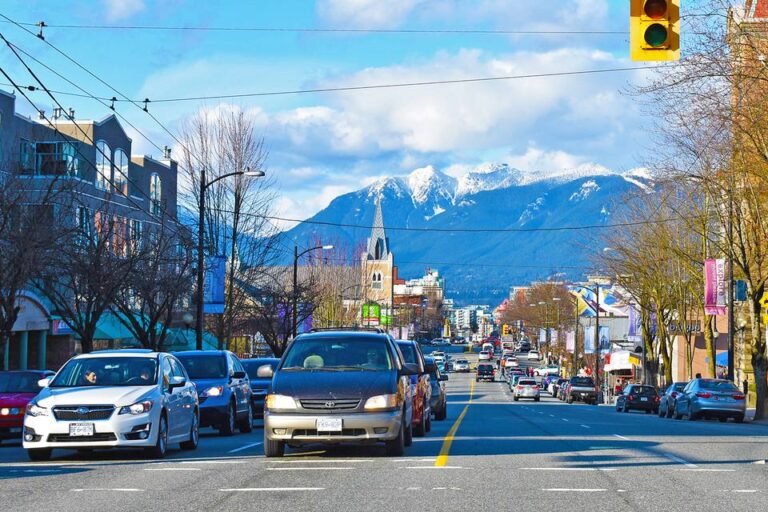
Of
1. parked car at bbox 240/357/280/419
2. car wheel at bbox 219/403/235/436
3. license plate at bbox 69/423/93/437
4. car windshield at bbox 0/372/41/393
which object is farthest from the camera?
parked car at bbox 240/357/280/419

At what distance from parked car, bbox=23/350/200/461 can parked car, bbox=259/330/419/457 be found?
6.18ft

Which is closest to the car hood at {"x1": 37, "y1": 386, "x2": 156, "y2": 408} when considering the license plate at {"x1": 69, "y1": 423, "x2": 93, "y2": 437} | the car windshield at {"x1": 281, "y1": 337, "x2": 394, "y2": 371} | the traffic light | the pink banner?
the license plate at {"x1": 69, "y1": 423, "x2": 93, "y2": 437}

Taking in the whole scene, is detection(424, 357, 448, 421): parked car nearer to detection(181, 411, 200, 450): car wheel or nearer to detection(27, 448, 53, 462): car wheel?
detection(181, 411, 200, 450): car wheel

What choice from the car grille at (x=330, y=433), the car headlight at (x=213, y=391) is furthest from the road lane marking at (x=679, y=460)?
the car headlight at (x=213, y=391)

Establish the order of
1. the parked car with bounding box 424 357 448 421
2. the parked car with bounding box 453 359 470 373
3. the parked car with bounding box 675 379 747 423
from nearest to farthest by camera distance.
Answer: the parked car with bounding box 424 357 448 421 → the parked car with bounding box 675 379 747 423 → the parked car with bounding box 453 359 470 373

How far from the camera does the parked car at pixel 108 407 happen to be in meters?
15.6

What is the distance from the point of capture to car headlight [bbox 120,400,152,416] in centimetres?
1578

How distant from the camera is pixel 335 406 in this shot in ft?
48.6

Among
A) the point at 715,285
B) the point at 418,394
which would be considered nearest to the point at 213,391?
the point at 418,394

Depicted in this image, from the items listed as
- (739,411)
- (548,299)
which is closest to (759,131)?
(739,411)

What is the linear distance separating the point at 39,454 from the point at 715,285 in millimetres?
32371

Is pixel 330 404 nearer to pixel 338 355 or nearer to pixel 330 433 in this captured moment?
pixel 330 433

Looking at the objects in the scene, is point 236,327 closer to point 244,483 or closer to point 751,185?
point 751,185

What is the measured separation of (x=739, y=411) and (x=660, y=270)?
62.2ft
